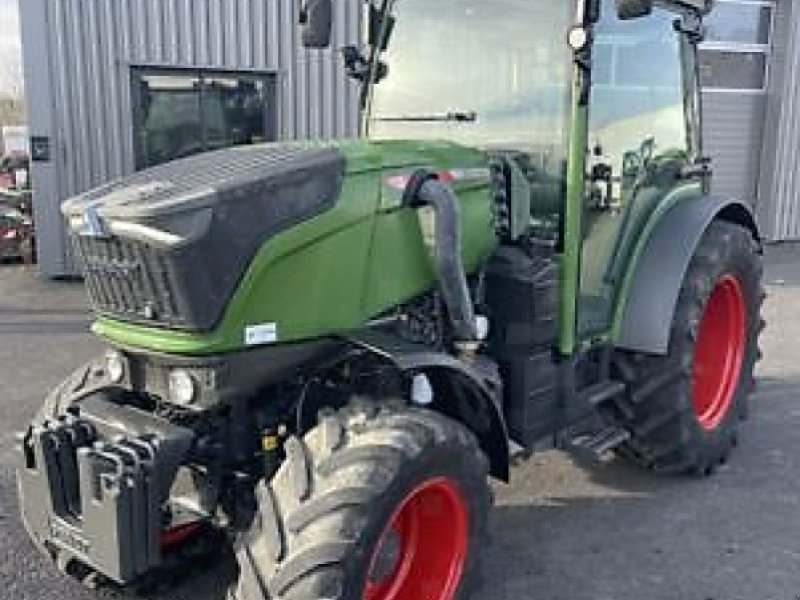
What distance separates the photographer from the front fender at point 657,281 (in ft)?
13.9

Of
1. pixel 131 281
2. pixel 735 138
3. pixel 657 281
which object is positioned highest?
pixel 735 138

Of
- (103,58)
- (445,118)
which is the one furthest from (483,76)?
(103,58)

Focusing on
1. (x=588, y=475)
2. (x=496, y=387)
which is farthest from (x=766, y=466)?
(x=496, y=387)

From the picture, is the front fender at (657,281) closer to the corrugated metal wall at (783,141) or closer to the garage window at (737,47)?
the garage window at (737,47)

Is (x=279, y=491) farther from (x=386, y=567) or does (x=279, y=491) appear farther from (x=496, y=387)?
(x=496, y=387)

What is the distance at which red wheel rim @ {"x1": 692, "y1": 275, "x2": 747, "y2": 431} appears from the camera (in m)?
4.92

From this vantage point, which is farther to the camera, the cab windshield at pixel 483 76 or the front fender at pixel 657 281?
the front fender at pixel 657 281

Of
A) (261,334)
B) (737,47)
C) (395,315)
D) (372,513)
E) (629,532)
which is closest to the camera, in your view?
(372,513)

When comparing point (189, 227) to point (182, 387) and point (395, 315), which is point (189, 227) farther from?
point (395, 315)

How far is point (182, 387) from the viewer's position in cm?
303

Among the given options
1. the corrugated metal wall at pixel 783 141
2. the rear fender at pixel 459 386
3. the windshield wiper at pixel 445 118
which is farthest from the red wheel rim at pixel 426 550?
the corrugated metal wall at pixel 783 141

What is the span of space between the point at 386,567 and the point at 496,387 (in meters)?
0.79

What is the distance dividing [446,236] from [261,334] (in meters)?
0.74

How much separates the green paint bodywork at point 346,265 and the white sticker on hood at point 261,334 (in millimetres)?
14
